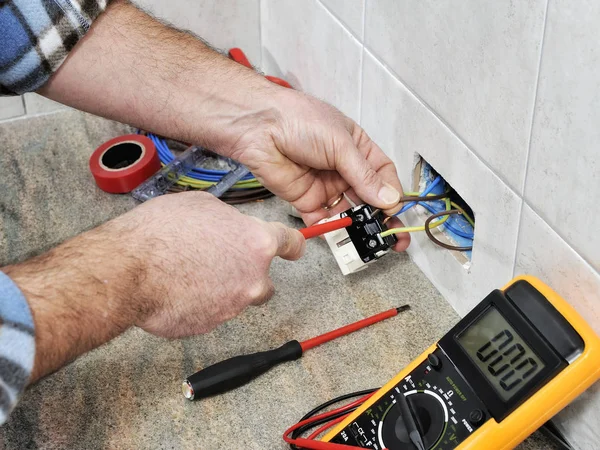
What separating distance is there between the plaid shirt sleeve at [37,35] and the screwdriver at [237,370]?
1.12ft

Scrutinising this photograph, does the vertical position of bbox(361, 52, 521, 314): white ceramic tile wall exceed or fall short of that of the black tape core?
it exceeds it

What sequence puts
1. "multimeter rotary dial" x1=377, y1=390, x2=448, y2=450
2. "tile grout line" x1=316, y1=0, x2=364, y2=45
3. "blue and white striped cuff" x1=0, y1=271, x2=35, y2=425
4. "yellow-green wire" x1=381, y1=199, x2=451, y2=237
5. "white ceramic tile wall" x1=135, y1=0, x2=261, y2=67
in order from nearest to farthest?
"blue and white striped cuff" x1=0, y1=271, x2=35, y2=425 < "multimeter rotary dial" x1=377, y1=390, x2=448, y2=450 < "yellow-green wire" x1=381, y1=199, x2=451, y2=237 < "tile grout line" x1=316, y1=0, x2=364, y2=45 < "white ceramic tile wall" x1=135, y1=0, x2=261, y2=67

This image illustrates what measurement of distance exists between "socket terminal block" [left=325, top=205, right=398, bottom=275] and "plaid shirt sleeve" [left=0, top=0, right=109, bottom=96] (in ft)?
1.07

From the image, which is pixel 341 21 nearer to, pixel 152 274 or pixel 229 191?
pixel 229 191

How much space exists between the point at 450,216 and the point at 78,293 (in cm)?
41

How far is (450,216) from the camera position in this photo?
82 cm

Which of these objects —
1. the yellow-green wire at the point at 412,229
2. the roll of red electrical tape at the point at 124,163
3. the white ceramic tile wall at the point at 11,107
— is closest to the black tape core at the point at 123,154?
the roll of red electrical tape at the point at 124,163

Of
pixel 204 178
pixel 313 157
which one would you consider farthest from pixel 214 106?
pixel 204 178

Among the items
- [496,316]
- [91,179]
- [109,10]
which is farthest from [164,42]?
[496,316]

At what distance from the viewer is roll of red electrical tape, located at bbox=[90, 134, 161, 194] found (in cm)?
100

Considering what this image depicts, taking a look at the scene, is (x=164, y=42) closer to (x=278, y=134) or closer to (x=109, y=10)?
(x=109, y=10)

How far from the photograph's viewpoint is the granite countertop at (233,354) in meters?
0.72

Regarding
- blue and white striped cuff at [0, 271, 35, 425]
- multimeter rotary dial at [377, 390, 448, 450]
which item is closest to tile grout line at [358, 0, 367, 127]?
multimeter rotary dial at [377, 390, 448, 450]

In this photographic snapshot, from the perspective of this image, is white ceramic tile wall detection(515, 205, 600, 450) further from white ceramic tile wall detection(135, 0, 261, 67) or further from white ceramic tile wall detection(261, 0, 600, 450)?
white ceramic tile wall detection(135, 0, 261, 67)
